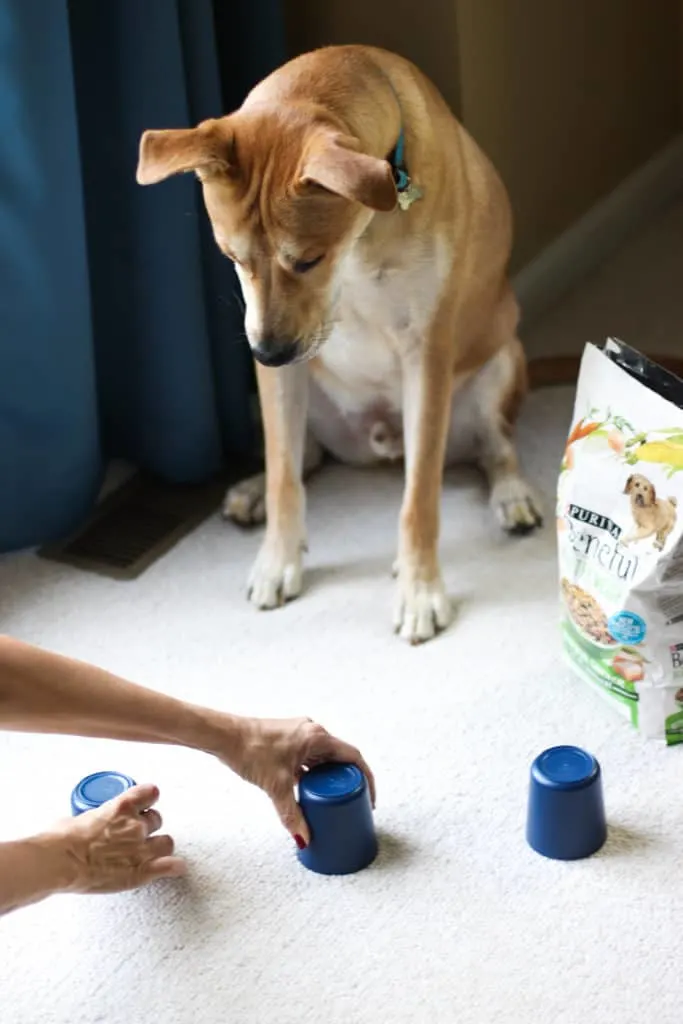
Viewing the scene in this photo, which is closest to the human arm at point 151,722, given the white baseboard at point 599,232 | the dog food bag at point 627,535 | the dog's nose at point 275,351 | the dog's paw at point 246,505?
the dog food bag at point 627,535

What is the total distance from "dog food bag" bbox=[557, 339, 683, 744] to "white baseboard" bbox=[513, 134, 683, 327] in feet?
3.25

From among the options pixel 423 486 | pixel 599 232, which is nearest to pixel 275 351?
pixel 423 486

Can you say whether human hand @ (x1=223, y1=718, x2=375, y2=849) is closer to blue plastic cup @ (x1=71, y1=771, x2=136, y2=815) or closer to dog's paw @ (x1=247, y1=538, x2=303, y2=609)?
blue plastic cup @ (x1=71, y1=771, x2=136, y2=815)

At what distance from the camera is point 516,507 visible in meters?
2.13

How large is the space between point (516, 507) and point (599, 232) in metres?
1.00

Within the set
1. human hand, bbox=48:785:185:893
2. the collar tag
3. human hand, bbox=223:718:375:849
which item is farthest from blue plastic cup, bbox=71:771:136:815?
the collar tag

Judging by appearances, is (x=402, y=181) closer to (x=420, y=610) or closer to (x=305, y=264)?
(x=305, y=264)

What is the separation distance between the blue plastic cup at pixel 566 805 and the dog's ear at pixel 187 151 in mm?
811

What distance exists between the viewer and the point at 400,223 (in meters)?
1.79

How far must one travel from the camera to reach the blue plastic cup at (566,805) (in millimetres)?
1477

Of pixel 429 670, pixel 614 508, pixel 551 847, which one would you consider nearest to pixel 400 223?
pixel 614 508

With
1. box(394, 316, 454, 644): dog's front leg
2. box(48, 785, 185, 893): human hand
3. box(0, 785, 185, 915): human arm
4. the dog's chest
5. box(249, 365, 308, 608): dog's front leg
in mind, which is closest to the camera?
box(0, 785, 185, 915): human arm

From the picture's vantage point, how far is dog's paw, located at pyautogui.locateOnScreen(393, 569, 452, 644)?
1920mm

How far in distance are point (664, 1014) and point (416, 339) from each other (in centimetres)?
97
